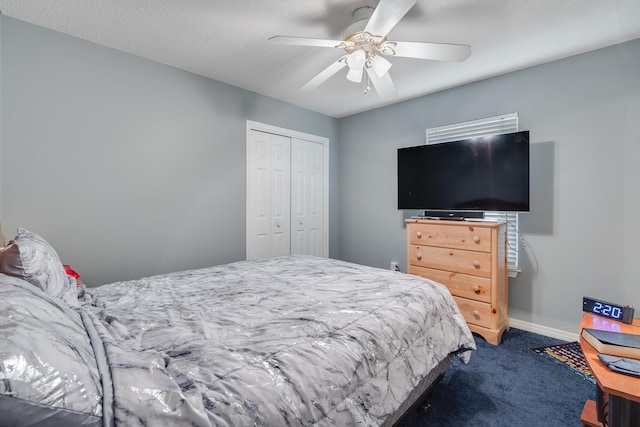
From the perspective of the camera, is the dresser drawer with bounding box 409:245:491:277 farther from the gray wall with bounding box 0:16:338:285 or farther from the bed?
the gray wall with bounding box 0:16:338:285

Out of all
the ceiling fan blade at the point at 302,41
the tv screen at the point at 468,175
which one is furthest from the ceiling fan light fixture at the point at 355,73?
the tv screen at the point at 468,175

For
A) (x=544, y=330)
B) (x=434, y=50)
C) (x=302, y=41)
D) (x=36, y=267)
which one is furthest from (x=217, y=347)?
(x=544, y=330)

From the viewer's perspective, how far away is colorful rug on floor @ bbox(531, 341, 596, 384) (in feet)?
6.97

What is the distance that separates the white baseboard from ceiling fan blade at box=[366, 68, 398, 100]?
99.5 inches

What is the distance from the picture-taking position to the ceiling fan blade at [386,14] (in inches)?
57.9

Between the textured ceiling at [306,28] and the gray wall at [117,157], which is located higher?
the textured ceiling at [306,28]

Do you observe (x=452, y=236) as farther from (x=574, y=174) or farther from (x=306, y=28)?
(x=306, y=28)

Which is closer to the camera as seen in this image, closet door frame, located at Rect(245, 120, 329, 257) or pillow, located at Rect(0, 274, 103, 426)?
pillow, located at Rect(0, 274, 103, 426)

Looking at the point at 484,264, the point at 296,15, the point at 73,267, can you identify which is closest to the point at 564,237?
the point at 484,264

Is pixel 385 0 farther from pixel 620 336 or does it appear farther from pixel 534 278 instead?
pixel 534 278

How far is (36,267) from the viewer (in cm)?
115

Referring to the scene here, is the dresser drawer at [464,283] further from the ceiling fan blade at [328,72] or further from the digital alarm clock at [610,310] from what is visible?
the ceiling fan blade at [328,72]

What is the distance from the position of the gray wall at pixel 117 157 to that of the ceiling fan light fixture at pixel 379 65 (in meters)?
1.82

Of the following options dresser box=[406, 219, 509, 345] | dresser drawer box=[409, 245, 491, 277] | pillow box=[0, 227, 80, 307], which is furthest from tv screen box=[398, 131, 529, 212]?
pillow box=[0, 227, 80, 307]
